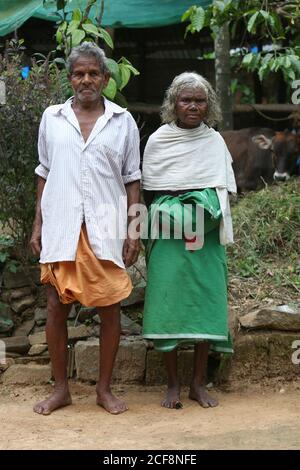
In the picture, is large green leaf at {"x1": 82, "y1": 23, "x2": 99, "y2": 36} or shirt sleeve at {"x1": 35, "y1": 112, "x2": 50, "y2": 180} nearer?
shirt sleeve at {"x1": 35, "y1": 112, "x2": 50, "y2": 180}

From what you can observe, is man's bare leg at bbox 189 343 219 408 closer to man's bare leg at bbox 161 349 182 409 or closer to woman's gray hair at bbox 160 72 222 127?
man's bare leg at bbox 161 349 182 409

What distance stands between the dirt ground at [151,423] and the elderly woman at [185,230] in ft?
0.67

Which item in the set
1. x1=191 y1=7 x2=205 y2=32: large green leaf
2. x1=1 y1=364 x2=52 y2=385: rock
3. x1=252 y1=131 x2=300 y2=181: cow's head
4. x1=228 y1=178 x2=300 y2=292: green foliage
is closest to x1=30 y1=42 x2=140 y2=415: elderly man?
x1=1 y1=364 x2=52 y2=385: rock

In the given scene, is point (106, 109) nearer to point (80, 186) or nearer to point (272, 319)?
point (80, 186)

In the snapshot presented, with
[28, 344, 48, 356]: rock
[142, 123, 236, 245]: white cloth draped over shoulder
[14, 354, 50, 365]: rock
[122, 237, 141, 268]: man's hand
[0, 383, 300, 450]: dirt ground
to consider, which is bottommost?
[0, 383, 300, 450]: dirt ground

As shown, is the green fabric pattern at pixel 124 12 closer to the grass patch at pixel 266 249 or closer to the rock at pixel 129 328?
the grass patch at pixel 266 249

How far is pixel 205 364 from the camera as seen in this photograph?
408cm

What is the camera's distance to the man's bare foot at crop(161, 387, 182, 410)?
3.98 metres

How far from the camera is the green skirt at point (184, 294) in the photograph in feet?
12.9

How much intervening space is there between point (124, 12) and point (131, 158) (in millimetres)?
4127

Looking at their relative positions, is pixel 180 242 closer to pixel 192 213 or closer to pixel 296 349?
Result: pixel 192 213

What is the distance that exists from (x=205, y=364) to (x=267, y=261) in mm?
1272

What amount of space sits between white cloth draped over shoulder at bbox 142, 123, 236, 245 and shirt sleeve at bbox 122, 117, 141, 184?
0.14 meters
